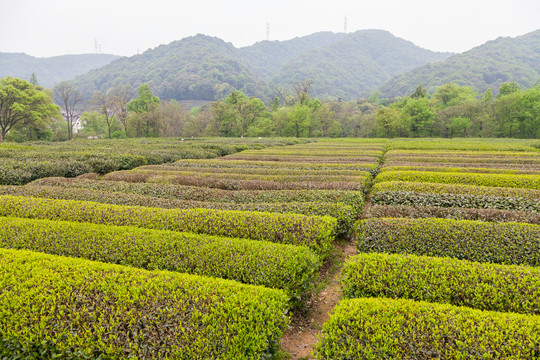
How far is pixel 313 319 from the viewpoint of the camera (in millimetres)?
5289

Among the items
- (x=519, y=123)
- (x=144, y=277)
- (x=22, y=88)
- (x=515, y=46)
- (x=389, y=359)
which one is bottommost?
(x=389, y=359)

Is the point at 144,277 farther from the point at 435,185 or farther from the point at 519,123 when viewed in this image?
the point at 519,123

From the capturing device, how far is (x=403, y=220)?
7.25 m

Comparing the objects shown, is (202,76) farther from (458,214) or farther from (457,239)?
(457,239)

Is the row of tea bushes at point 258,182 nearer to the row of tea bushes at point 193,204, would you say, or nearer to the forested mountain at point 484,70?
the row of tea bushes at point 193,204

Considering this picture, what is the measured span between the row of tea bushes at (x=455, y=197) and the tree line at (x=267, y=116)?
176 feet

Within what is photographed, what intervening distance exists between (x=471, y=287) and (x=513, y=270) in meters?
1.07

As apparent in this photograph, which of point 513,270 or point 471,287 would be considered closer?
point 471,287

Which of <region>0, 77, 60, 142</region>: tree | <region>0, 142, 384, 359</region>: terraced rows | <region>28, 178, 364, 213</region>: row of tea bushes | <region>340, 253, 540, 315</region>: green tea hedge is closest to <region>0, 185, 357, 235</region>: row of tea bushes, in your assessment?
<region>0, 142, 384, 359</region>: terraced rows

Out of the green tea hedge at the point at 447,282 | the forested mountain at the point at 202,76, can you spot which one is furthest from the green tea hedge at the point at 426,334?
the forested mountain at the point at 202,76

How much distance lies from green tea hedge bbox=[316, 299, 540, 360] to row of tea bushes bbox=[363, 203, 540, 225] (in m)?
4.86

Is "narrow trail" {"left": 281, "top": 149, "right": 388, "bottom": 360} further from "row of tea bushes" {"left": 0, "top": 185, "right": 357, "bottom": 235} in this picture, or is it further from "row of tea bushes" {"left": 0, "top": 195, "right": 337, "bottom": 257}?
"row of tea bushes" {"left": 0, "top": 185, "right": 357, "bottom": 235}

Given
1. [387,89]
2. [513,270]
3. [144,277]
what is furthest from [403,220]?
[387,89]

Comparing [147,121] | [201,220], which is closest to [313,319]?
[201,220]
